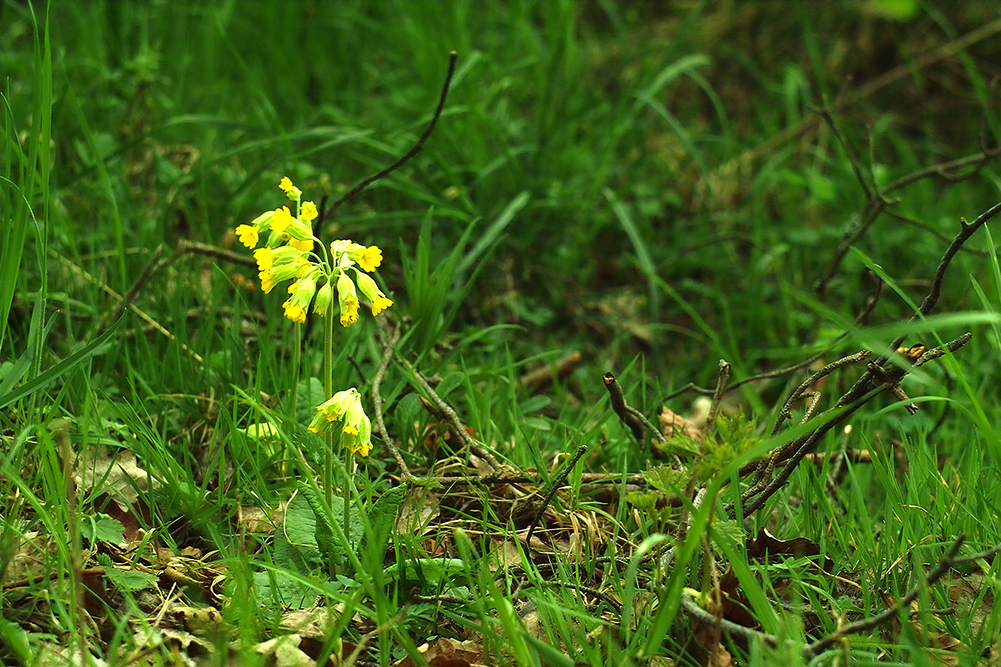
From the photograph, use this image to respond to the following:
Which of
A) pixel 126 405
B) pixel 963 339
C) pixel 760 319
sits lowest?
pixel 760 319

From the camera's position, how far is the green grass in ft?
4.92

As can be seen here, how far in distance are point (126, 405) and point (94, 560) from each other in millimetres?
367

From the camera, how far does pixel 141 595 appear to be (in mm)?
1583

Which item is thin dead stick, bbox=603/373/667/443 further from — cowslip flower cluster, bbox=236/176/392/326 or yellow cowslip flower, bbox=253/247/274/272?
yellow cowslip flower, bbox=253/247/274/272

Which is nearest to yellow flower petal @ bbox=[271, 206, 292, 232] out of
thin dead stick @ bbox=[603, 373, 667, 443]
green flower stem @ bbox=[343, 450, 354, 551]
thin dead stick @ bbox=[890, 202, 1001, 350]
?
green flower stem @ bbox=[343, 450, 354, 551]

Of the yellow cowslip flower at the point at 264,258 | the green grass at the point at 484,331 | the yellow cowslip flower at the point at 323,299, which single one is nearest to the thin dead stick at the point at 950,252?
the green grass at the point at 484,331

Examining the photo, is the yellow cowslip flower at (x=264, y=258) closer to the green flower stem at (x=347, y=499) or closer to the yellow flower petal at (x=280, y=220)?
the yellow flower petal at (x=280, y=220)

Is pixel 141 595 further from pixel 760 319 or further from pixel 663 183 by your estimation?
pixel 663 183

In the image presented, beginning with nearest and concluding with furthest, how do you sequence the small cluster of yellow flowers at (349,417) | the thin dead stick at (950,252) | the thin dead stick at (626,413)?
1. the small cluster of yellow flowers at (349,417)
2. the thin dead stick at (950,252)
3. the thin dead stick at (626,413)

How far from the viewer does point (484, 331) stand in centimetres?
239

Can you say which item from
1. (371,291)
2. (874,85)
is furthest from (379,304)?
(874,85)

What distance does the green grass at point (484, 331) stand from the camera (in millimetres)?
1501

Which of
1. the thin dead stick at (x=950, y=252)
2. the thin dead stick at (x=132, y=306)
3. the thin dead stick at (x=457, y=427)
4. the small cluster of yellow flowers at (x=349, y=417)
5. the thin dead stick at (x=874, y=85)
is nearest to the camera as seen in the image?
the small cluster of yellow flowers at (x=349, y=417)

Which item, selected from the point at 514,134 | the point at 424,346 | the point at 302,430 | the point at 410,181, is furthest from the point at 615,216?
the point at 302,430
